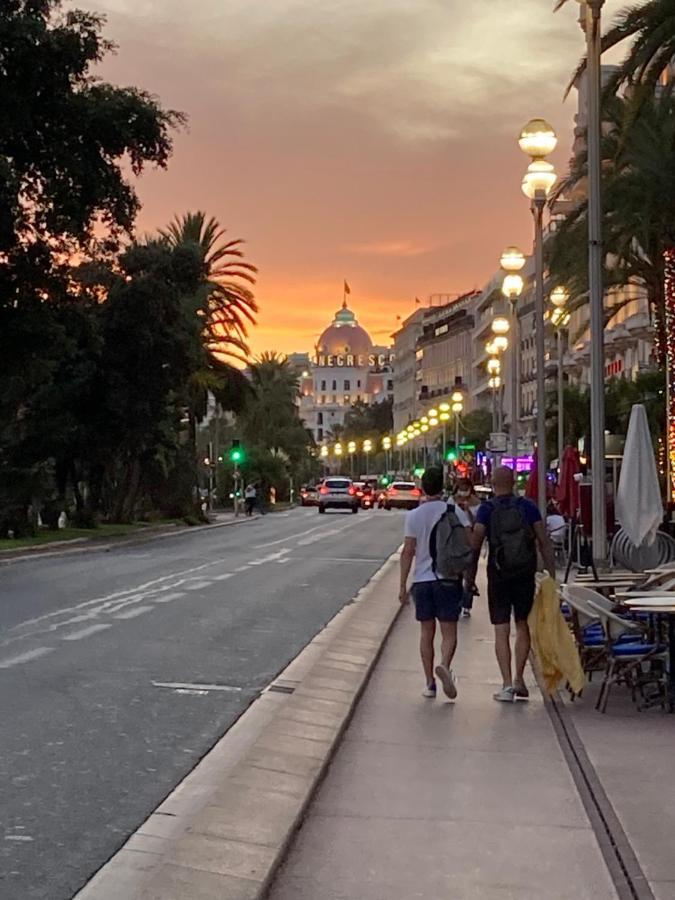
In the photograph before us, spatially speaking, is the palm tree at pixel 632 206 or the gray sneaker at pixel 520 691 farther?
the palm tree at pixel 632 206

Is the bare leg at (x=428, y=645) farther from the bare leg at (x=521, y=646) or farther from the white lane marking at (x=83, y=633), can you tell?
the white lane marking at (x=83, y=633)

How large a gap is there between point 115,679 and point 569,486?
15.9m

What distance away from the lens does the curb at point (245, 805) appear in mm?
6398

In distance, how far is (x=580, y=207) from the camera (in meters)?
32.6

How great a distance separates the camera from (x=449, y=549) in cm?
1212

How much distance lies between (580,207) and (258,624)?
1619 cm

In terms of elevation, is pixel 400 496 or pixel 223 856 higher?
pixel 400 496

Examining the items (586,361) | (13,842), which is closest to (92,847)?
(13,842)

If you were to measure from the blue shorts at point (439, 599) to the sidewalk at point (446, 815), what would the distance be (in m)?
0.71

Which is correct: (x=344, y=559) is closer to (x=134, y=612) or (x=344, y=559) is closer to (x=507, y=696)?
(x=134, y=612)

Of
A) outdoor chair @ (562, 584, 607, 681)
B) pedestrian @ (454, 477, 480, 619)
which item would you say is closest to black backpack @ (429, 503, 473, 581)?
outdoor chair @ (562, 584, 607, 681)

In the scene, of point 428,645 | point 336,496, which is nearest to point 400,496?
point 336,496

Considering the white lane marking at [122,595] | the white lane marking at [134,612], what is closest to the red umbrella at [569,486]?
the white lane marking at [122,595]

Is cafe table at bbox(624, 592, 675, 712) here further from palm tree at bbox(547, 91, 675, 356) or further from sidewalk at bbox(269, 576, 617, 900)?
palm tree at bbox(547, 91, 675, 356)
